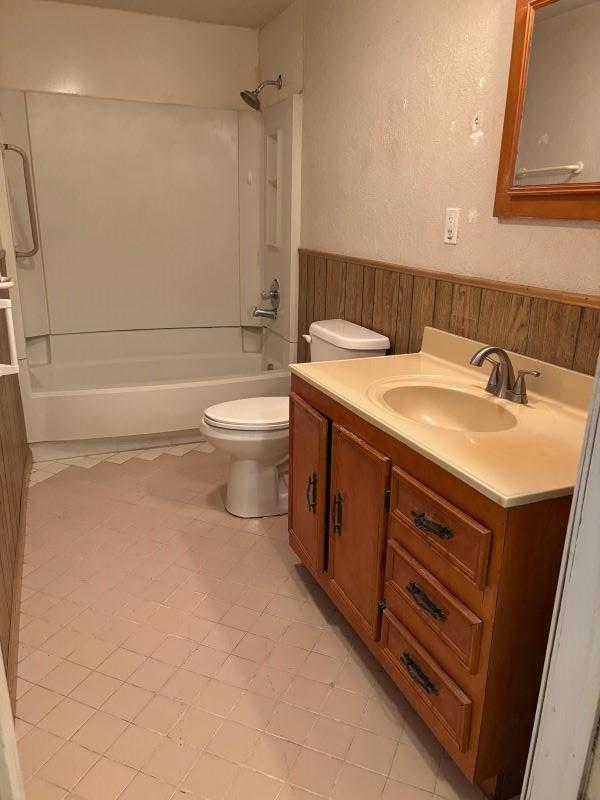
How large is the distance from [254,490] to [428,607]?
4.16ft

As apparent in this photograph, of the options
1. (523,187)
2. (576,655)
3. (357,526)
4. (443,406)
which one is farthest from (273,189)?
(576,655)

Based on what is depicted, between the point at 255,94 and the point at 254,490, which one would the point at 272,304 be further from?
the point at 254,490

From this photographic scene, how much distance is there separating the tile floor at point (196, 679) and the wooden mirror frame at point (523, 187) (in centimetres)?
134

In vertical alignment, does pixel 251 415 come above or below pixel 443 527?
below

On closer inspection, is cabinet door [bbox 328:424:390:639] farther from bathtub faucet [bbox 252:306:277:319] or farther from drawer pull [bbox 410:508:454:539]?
bathtub faucet [bbox 252:306:277:319]

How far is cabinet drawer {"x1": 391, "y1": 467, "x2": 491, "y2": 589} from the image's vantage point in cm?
110

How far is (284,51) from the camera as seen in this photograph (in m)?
2.98

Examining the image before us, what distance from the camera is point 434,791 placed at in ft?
4.30

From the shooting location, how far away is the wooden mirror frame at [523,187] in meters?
1.40

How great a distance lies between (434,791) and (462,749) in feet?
0.62

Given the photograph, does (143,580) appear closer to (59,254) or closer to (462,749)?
(462,749)

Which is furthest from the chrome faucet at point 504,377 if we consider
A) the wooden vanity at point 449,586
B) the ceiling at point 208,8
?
the ceiling at point 208,8

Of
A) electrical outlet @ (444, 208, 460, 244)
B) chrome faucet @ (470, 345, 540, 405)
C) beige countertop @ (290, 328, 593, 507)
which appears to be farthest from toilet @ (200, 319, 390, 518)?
chrome faucet @ (470, 345, 540, 405)

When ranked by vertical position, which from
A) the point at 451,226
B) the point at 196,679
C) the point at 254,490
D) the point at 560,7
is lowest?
the point at 196,679
